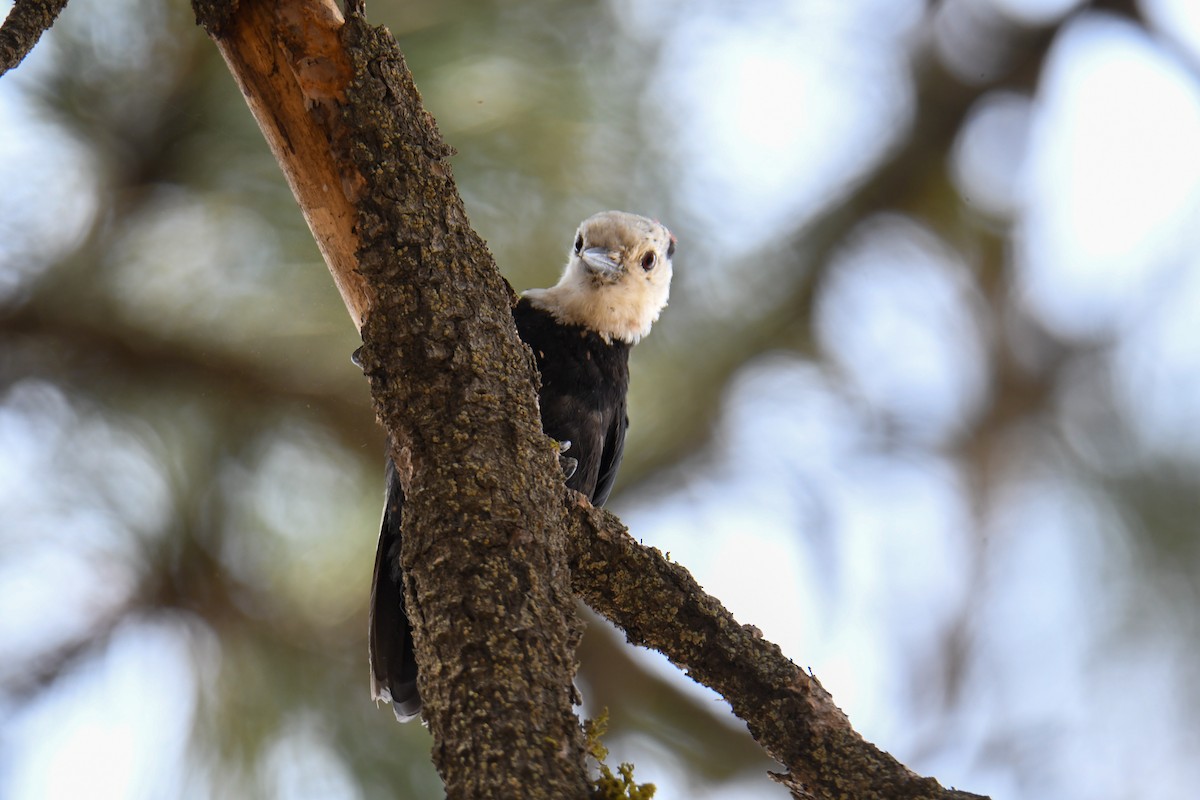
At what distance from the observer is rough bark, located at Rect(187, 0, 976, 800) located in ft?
3.71

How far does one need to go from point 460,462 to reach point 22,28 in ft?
1.95

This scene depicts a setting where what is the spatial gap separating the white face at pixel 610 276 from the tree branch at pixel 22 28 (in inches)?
50.7

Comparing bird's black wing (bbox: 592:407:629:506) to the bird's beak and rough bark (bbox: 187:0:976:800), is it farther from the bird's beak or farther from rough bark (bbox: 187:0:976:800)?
rough bark (bbox: 187:0:976:800)

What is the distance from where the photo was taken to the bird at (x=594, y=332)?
7.40ft

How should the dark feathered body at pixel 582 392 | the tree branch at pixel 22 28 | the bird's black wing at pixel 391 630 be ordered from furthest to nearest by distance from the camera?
the dark feathered body at pixel 582 392 → the bird's black wing at pixel 391 630 → the tree branch at pixel 22 28

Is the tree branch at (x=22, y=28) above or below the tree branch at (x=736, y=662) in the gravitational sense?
above

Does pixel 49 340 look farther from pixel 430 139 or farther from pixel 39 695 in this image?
pixel 430 139

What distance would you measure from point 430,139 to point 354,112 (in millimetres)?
93

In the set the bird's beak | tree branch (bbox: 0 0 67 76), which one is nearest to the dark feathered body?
the bird's beak

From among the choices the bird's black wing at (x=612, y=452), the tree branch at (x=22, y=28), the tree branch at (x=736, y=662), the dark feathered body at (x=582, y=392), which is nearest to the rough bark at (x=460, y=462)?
the tree branch at (x=736, y=662)

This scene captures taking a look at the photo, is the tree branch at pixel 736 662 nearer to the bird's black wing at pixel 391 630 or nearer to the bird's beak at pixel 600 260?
the bird's black wing at pixel 391 630

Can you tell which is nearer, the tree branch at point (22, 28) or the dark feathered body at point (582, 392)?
the tree branch at point (22, 28)

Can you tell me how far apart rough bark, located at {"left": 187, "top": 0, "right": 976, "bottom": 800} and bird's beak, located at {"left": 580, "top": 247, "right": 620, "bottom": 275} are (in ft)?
2.87

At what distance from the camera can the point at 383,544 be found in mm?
1972
